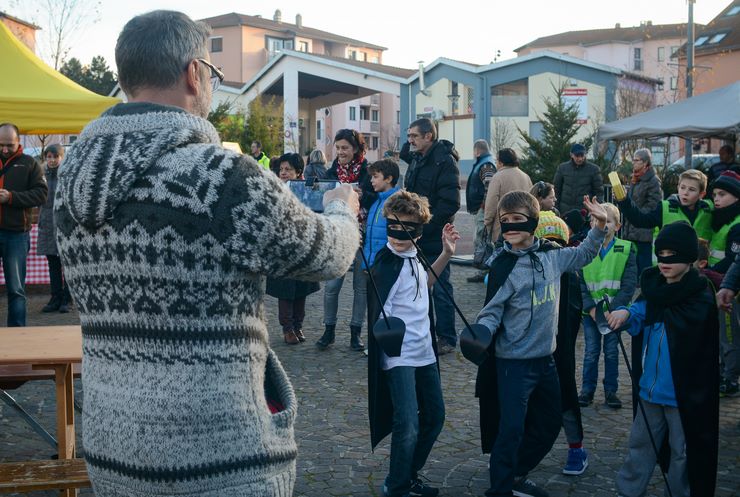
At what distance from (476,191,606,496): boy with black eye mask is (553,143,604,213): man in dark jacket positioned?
911 cm

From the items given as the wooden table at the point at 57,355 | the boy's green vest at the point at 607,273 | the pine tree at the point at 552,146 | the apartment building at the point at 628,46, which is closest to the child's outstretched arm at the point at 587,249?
the boy's green vest at the point at 607,273

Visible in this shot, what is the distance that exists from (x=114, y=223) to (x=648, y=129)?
42.4ft

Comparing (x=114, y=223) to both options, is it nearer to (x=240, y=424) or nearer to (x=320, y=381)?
(x=240, y=424)

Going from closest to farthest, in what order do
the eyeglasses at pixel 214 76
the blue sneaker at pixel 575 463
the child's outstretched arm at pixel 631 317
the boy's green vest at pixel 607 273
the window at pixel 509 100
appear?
1. the eyeglasses at pixel 214 76
2. the child's outstretched arm at pixel 631 317
3. the blue sneaker at pixel 575 463
4. the boy's green vest at pixel 607 273
5. the window at pixel 509 100

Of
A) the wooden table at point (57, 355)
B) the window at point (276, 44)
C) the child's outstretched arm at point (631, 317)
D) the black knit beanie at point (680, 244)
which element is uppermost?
the window at point (276, 44)

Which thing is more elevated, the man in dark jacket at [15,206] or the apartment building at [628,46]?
the apartment building at [628,46]

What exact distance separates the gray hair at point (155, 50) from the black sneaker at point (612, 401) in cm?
532

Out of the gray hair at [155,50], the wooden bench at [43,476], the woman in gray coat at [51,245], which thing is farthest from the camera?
the woman in gray coat at [51,245]

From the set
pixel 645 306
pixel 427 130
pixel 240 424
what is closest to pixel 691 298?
pixel 645 306

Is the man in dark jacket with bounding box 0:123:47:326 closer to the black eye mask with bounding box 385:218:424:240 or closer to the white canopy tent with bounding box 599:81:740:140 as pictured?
the black eye mask with bounding box 385:218:424:240

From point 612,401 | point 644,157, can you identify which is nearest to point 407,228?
point 612,401

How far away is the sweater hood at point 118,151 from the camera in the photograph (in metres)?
2.10

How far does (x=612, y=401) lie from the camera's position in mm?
6812

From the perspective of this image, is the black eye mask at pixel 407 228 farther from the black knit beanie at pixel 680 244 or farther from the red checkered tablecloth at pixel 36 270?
the red checkered tablecloth at pixel 36 270
